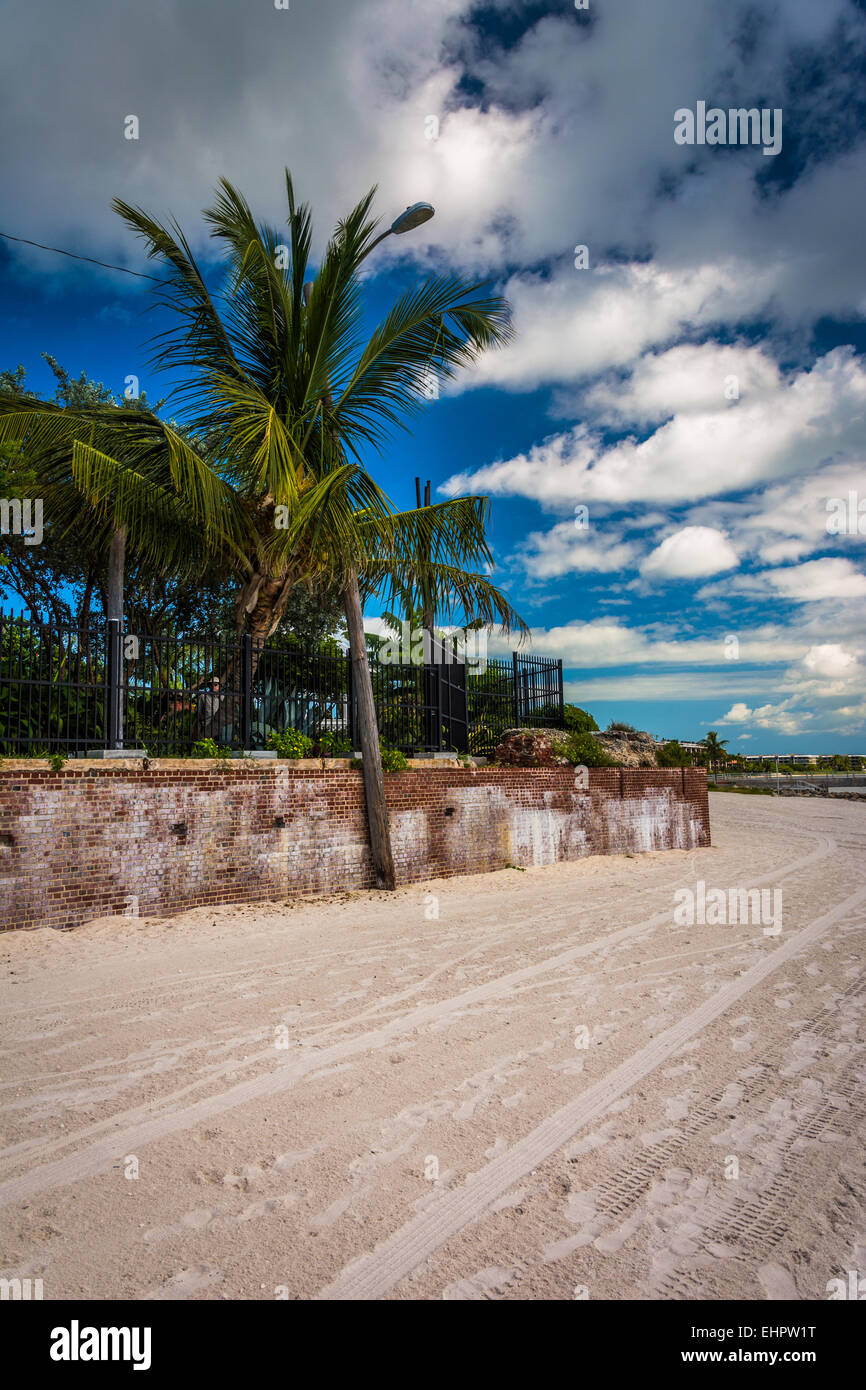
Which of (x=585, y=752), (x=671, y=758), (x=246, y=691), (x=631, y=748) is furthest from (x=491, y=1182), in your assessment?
(x=671, y=758)

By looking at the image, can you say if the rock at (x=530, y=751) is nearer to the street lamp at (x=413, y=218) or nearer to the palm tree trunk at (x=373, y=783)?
the palm tree trunk at (x=373, y=783)

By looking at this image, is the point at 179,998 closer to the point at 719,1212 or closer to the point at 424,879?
the point at 719,1212

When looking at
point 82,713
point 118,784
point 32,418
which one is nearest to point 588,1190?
point 118,784

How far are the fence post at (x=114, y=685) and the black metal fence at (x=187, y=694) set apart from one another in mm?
13

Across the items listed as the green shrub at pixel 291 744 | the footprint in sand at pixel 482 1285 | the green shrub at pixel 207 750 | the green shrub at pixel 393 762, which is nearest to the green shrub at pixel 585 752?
the green shrub at pixel 393 762

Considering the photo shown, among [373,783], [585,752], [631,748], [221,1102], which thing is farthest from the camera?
[631,748]

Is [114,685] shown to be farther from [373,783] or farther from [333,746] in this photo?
[373,783]

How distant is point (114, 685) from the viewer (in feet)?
29.9

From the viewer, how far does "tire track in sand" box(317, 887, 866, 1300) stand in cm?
246

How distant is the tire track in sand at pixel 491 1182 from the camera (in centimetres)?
246

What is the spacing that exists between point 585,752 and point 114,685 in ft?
30.8

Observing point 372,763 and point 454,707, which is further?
point 454,707

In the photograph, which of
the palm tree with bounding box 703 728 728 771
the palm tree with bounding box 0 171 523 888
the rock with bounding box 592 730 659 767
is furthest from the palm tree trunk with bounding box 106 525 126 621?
the palm tree with bounding box 703 728 728 771

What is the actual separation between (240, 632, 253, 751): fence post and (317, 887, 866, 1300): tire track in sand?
710cm
